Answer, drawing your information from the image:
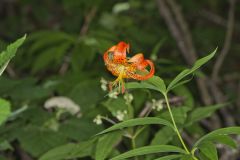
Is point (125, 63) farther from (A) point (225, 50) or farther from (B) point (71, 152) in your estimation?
(A) point (225, 50)

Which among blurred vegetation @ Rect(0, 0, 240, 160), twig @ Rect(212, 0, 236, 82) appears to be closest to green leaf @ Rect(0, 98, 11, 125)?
blurred vegetation @ Rect(0, 0, 240, 160)

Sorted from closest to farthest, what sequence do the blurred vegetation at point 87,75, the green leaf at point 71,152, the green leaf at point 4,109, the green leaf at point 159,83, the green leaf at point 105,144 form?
the green leaf at point 4,109, the green leaf at point 159,83, the green leaf at point 105,144, the green leaf at point 71,152, the blurred vegetation at point 87,75

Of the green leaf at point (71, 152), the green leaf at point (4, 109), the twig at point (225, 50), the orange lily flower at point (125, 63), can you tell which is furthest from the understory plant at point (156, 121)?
the twig at point (225, 50)

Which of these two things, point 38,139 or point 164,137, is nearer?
point 164,137

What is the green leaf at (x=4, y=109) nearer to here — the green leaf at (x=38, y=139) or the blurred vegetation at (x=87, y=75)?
the blurred vegetation at (x=87, y=75)

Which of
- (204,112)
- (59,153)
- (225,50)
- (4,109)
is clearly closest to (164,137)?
(204,112)
